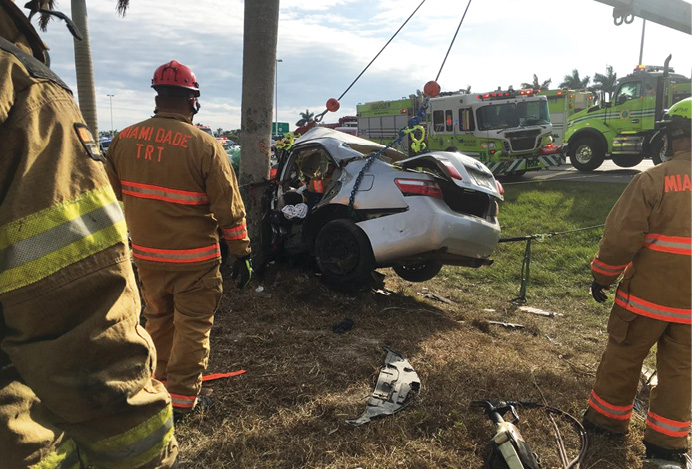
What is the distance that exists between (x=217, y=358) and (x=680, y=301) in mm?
3025

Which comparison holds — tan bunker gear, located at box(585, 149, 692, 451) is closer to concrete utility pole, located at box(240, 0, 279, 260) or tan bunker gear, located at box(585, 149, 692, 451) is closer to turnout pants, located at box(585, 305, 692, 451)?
turnout pants, located at box(585, 305, 692, 451)

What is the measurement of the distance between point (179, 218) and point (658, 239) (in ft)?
8.98

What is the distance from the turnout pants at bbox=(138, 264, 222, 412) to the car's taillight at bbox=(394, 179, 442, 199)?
204 centimetres

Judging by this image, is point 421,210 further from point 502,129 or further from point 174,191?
point 502,129

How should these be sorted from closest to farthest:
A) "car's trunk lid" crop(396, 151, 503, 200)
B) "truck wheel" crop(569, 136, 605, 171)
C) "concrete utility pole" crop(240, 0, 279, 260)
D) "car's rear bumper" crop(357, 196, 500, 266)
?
1. "car's rear bumper" crop(357, 196, 500, 266)
2. "car's trunk lid" crop(396, 151, 503, 200)
3. "concrete utility pole" crop(240, 0, 279, 260)
4. "truck wheel" crop(569, 136, 605, 171)

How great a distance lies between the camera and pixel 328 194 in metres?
4.92

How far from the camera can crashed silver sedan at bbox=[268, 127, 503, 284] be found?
4.29 meters

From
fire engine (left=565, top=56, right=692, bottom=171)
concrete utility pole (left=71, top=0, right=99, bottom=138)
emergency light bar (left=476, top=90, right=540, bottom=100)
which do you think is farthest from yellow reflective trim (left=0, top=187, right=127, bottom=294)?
emergency light bar (left=476, top=90, right=540, bottom=100)

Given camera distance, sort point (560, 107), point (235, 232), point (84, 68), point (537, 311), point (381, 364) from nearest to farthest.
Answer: point (235, 232) < point (381, 364) < point (537, 311) < point (84, 68) < point (560, 107)

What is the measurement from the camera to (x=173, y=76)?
9.77ft

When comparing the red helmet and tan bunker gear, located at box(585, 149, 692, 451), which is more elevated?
the red helmet

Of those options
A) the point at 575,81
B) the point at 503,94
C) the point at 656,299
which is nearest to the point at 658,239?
the point at 656,299

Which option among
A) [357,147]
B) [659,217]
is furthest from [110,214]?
[357,147]

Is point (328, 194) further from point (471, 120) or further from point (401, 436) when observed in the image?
point (471, 120)
